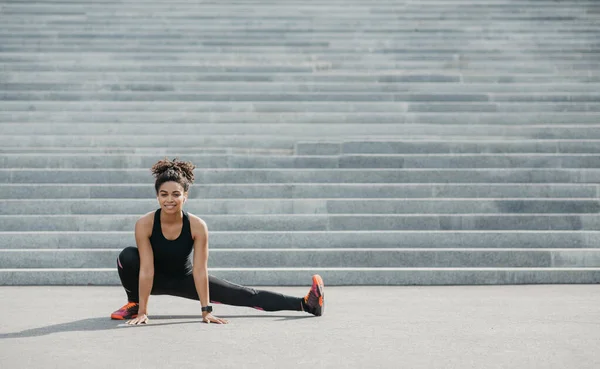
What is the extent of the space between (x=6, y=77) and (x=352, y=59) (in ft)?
16.7

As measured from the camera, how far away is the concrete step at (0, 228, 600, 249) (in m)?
7.25

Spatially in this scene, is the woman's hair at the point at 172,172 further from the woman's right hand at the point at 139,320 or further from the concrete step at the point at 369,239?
the concrete step at the point at 369,239

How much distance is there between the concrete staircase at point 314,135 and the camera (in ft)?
23.0

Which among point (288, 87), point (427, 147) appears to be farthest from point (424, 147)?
point (288, 87)

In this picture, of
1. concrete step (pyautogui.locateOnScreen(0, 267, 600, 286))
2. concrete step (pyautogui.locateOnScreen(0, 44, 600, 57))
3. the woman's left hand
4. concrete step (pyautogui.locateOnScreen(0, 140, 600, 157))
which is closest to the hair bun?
the woman's left hand

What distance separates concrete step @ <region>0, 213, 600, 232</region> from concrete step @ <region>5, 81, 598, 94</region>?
3625 mm

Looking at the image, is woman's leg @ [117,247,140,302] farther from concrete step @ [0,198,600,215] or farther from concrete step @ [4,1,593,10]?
concrete step @ [4,1,593,10]

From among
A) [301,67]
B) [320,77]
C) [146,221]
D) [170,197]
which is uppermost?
[301,67]

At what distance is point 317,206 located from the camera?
784 cm

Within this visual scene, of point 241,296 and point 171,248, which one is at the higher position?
point 171,248

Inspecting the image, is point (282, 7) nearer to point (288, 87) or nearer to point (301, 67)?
point (301, 67)

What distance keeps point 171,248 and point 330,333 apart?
A: 112 centimetres

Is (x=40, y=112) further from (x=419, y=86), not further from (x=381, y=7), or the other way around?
(x=381, y=7)

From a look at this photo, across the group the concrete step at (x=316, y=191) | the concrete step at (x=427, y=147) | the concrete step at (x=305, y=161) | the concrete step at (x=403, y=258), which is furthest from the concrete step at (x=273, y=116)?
the concrete step at (x=403, y=258)
